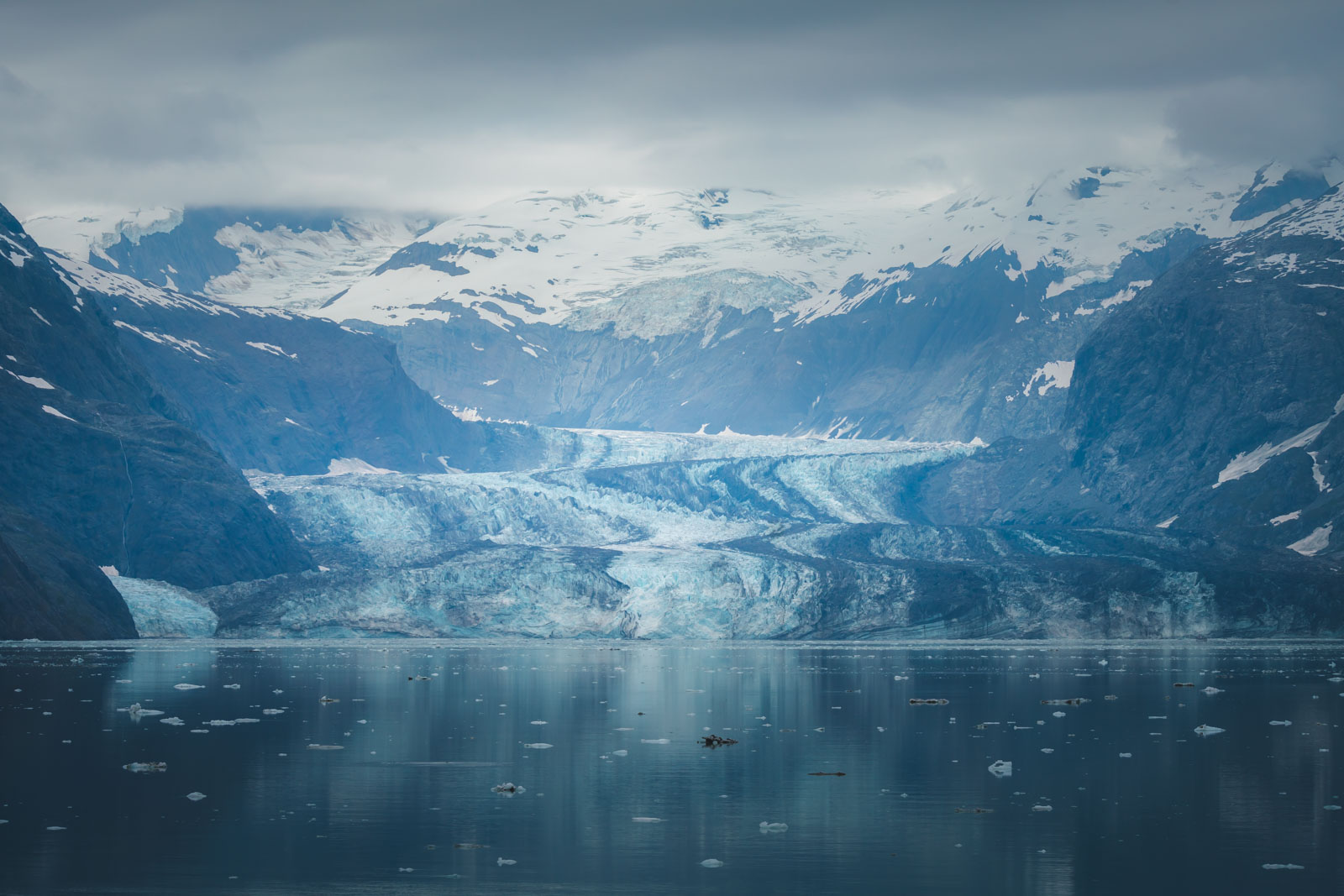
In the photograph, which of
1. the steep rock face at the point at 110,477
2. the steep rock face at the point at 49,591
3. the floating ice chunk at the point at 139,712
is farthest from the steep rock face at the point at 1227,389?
the floating ice chunk at the point at 139,712

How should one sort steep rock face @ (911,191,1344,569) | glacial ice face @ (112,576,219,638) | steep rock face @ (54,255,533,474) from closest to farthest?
Answer: glacial ice face @ (112,576,219,638) < steep rock face @ (911,191,1344,569) < steep rock face @ (54,255,533,474)

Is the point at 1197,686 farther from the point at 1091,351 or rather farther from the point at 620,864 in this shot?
the point at 1091,351

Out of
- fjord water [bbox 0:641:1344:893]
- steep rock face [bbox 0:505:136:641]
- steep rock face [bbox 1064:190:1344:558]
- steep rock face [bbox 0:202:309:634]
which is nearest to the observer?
fjord water [bbox 0:641:1344:893]

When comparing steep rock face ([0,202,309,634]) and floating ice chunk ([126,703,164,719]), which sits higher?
steep rock face ([0,202,309,634])

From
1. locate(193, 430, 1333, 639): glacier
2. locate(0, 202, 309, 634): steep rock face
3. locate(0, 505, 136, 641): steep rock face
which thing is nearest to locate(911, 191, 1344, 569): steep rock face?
locate(193, 430, 1333, 639): glacier

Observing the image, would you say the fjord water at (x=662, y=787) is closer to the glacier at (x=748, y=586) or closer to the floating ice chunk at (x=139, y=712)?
the floating ice chunk at (x=139, y=712)

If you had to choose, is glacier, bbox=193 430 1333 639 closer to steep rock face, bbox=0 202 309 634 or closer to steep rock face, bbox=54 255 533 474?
steep rock face, bbox=0 202 309 634
